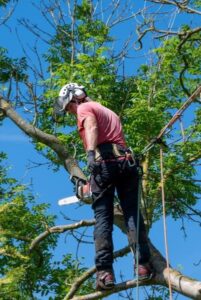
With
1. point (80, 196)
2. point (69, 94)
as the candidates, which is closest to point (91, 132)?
point (69, 94)

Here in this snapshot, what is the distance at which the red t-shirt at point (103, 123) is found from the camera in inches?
225

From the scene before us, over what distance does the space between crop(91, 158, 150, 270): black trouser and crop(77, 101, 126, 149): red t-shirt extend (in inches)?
Result: 8.4

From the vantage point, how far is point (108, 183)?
569cm

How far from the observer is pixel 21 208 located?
9.48m

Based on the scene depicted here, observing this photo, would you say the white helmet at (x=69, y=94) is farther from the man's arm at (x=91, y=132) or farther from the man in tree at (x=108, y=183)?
the man's arm at (x=91, y=132)

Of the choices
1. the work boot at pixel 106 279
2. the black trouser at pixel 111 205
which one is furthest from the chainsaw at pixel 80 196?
the work boot at pixel 106 279

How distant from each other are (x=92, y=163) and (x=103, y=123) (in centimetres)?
40

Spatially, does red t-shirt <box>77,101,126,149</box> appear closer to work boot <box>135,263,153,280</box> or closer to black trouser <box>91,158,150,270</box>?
black trouser <box>91,158,150,270</box>

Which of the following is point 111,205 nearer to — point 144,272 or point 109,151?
point 109,151

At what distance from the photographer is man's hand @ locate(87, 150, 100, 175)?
216 inches

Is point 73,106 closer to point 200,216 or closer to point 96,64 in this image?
point 200,216

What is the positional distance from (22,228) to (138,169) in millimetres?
3576

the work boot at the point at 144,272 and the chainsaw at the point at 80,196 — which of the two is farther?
the chainsaw at the point at 80,196

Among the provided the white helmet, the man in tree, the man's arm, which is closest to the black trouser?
the man in tree
